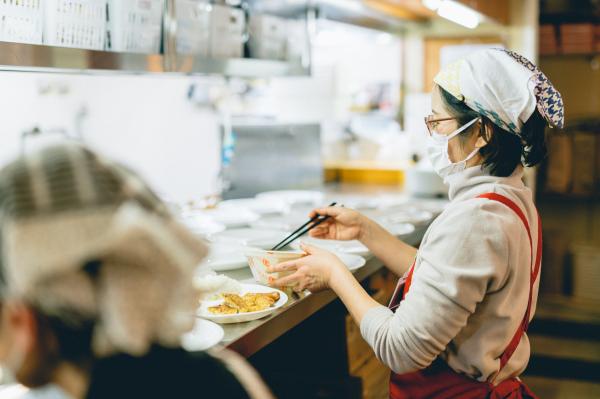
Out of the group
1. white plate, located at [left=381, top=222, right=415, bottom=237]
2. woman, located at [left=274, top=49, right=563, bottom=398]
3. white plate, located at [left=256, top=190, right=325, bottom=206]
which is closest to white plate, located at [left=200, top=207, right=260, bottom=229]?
white plate, located at [left=256, top=190, right=325, bottom=206]

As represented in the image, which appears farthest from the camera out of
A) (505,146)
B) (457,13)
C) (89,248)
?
(457,13)

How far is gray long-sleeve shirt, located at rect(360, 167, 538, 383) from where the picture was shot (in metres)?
1.70

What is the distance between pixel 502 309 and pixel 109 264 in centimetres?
121

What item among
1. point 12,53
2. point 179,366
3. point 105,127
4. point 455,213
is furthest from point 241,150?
point 179,366

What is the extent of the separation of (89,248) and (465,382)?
133 cm

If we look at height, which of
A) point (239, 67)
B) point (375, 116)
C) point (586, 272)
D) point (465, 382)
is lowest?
point (586, 272)

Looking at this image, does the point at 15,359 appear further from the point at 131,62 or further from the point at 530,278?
the point at 131,62

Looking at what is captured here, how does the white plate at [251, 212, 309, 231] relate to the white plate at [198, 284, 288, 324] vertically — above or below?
above

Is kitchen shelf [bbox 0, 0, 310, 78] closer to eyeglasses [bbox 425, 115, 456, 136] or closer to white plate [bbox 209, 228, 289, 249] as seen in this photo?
white plate [bbox 209, 228, 289, 249]

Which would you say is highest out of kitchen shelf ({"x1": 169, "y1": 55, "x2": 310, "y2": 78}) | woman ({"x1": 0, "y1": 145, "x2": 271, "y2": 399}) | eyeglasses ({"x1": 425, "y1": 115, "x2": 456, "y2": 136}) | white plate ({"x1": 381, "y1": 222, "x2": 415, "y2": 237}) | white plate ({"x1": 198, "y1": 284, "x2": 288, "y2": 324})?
kitchen shelf ({"x1": 169, "y1": 55, "x2": 310, "y2": 78})

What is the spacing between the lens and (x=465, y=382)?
1.86 metres

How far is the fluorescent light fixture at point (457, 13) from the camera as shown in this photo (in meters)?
3.95

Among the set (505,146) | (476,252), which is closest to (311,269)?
(476,252)

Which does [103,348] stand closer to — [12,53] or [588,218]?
[12,53]
